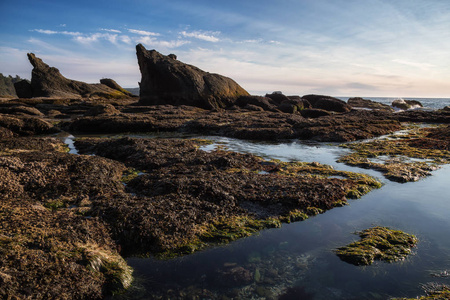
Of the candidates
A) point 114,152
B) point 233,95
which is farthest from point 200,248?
point 233,95

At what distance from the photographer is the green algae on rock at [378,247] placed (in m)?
4.64

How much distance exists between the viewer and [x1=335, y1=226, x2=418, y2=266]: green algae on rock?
4.64m

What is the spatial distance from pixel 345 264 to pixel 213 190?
3.17m

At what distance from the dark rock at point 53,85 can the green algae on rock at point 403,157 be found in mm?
54821

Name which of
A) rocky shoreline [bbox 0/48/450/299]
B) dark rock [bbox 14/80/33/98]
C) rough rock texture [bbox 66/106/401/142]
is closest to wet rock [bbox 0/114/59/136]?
rough rock texture [bbox 66/106/401/142]

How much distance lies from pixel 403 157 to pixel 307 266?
10.3 metres

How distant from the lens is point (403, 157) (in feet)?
39.8

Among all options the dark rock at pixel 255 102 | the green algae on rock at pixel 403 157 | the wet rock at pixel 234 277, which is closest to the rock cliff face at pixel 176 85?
the dark rock at pixel 255 102

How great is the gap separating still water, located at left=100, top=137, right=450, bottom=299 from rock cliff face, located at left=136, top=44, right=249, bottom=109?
2892 centimetres

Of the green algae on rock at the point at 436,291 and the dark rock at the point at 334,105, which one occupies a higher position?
the dark rock at the point at 334,105

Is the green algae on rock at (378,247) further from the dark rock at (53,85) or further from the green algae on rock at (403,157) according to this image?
the dark rock at (53,85)

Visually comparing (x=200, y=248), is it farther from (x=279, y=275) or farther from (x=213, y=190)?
(x=213, y=190)

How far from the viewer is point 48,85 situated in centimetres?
5425

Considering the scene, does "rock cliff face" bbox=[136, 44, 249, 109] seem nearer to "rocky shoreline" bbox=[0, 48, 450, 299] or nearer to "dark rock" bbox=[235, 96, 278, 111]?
"dark rock" bbox=[235, 96, 278, 111]
